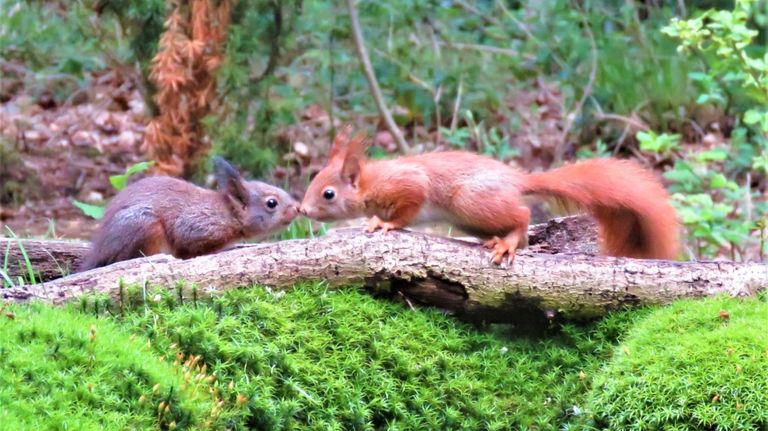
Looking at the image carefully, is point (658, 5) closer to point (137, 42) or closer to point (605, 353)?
point (137, 42)

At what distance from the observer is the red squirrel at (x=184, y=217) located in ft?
15.3

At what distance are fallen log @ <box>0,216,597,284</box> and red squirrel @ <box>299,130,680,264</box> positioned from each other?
46cm

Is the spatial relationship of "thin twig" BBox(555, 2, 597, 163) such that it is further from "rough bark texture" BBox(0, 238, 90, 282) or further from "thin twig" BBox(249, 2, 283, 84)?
"rough bark texture" BBox(0, 238, 90, 282)

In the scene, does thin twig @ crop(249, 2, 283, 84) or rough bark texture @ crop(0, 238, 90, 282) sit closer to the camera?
rough bark texture @ crop(0, 238, 90, 282)

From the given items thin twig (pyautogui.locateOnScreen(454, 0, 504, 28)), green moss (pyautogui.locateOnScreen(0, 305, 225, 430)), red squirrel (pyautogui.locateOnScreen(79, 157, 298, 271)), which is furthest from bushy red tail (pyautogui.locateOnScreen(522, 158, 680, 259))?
thin twig (pyautogui.locateOnScreen(454, 0, 504, 28))

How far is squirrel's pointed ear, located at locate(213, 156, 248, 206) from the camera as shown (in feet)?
17.0

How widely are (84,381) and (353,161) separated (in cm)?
182

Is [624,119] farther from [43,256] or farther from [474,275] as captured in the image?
[43,256]

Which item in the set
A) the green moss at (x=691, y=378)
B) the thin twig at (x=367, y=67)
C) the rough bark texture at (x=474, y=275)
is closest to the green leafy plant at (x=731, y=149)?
the rough bark texture at (x=474, y=275)

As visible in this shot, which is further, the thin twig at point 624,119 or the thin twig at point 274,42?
the thin twig at point 624,119

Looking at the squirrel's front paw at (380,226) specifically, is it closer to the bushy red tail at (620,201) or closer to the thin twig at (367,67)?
the bushy red tail at (620,201)

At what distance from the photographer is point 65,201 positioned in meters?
8.48

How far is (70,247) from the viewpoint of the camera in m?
5.06

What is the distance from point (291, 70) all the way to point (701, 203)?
411 centimetres
